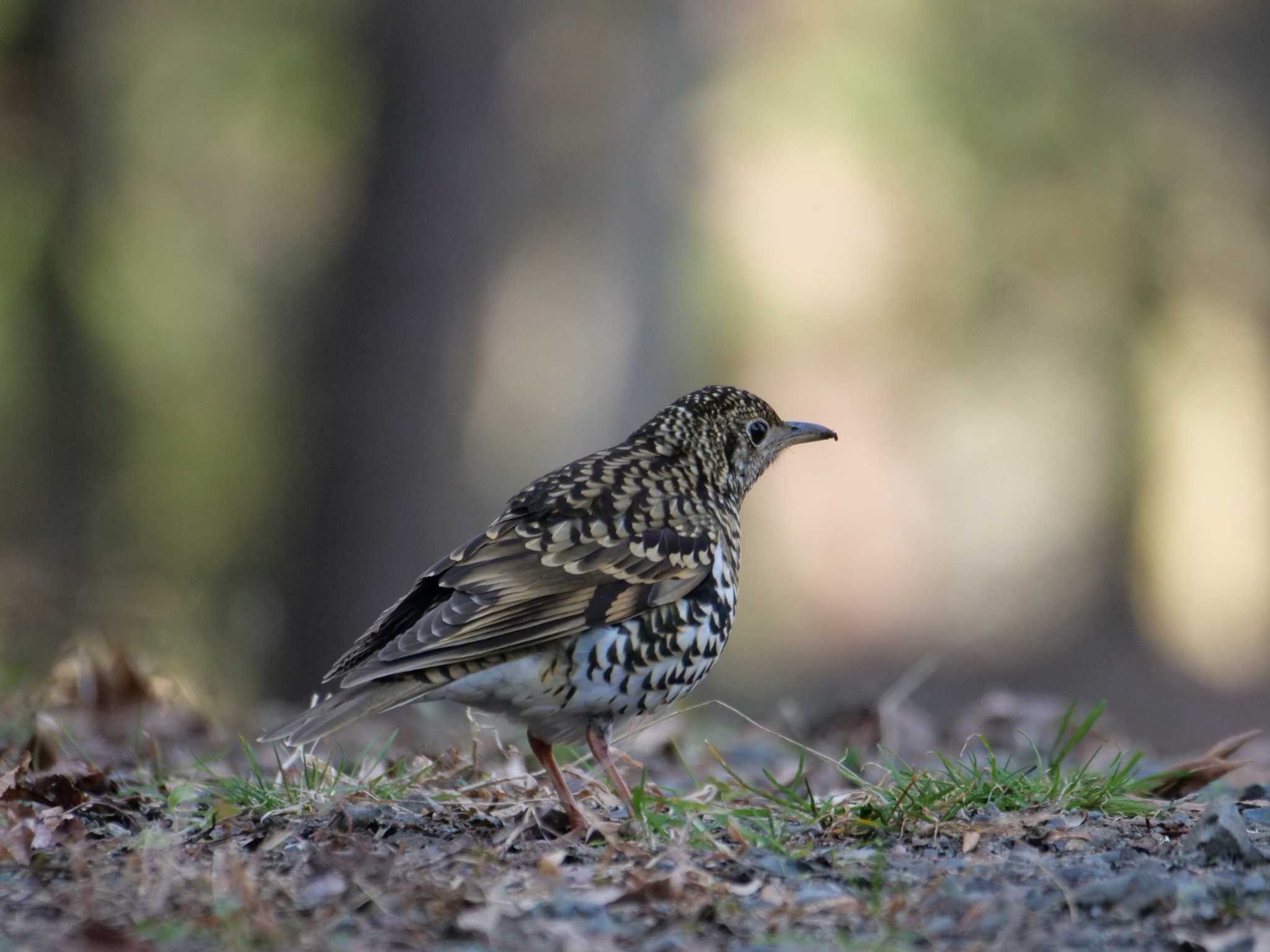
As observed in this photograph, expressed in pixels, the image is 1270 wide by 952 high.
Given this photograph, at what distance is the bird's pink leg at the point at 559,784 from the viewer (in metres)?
4.55

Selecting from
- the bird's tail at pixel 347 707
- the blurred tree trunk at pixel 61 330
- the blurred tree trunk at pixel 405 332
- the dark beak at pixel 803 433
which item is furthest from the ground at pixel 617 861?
the blurred tree trunk at pixel 61 330

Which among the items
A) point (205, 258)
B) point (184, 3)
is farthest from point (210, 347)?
point (184, 3)

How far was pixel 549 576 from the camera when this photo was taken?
5086mm

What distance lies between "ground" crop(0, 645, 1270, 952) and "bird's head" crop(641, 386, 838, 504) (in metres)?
1.16

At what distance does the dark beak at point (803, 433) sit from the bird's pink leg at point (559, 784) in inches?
69.8

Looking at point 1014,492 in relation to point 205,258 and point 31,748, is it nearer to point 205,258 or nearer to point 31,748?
point 205,258

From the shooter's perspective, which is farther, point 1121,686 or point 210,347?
point 210,347

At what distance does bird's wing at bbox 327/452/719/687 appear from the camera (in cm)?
477

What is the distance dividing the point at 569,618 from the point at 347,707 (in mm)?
745

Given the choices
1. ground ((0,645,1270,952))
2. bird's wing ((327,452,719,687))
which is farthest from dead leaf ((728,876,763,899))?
Result: bird's wing ((327,452,719,687))

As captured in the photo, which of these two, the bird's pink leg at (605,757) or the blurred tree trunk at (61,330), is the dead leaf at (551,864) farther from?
the blurred tree trunk at (61,330)

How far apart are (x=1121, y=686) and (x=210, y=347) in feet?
34.0

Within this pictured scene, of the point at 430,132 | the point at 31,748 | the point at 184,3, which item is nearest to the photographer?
the point at 31,748

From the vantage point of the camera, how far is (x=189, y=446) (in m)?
18.5
